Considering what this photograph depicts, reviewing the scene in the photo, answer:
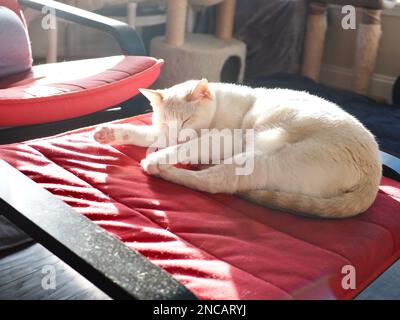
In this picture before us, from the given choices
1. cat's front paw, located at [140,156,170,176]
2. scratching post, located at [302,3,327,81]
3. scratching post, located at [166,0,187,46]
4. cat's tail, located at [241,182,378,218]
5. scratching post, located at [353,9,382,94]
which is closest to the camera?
cat's tail, located at [241,182,378,218]

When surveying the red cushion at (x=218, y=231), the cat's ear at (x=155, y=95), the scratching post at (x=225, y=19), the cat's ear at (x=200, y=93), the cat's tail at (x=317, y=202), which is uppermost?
the scratching post at (x=225, y=19)

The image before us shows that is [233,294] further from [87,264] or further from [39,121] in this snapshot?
[39,121]

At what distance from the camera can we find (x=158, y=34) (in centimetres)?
354

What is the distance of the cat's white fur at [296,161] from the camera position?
116cm

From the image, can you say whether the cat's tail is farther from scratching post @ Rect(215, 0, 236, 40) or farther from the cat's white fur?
scratching post @ Rect(215, 0, 236, 40)

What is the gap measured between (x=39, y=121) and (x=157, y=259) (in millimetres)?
773

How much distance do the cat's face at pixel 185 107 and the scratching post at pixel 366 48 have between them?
186 centimetres

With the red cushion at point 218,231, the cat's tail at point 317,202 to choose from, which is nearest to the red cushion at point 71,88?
the red cushion at point 218,231

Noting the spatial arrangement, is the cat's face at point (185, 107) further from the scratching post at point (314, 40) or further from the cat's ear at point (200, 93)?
the scratching post at point (314, 40)

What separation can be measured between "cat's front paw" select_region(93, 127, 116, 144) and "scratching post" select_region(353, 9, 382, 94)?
2.08 meters

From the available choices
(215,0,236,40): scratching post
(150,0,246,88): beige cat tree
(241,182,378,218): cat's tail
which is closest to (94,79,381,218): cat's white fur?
(241,182,378,218): cat's tail

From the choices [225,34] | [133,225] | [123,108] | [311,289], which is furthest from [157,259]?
[225,34]

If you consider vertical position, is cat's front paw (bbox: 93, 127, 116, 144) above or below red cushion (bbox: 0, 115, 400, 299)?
above

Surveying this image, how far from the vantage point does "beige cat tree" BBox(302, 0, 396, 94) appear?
2.84 m
